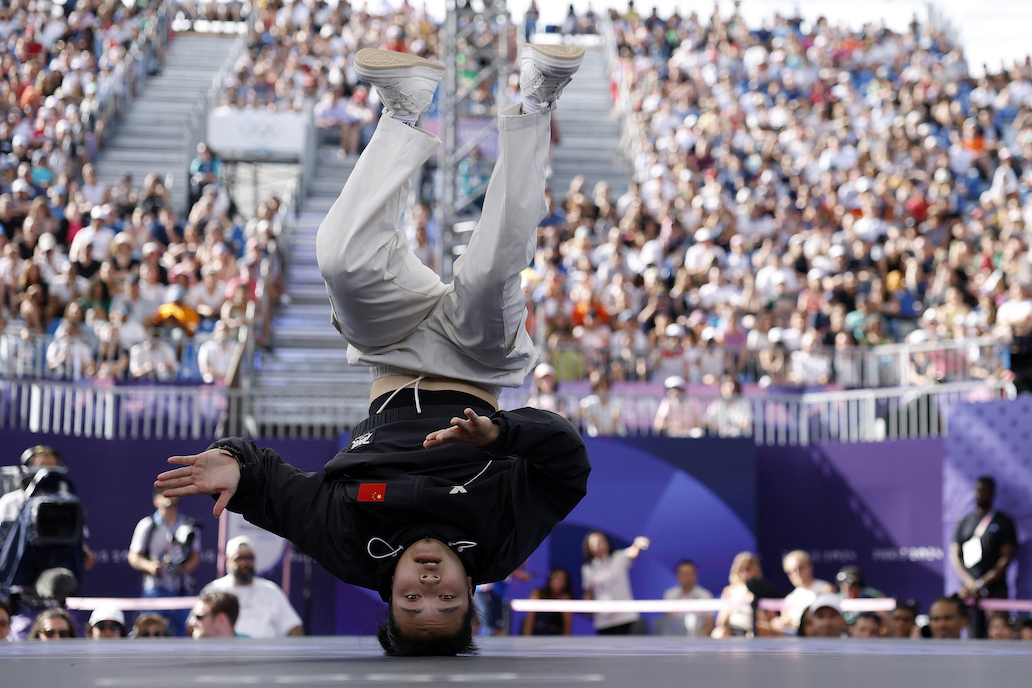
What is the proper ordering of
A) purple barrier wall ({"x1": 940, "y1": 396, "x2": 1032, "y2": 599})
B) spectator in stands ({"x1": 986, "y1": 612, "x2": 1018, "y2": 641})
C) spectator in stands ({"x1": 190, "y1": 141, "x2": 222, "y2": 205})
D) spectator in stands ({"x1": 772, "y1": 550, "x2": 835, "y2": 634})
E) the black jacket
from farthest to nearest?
spectator in stands ({"x1": 190, "y1": 141, "x2": 222, "y2": 205})
purple barrier wall ({"x1": 940, "y1": 396, "x2": 1032, "y2": 599})
spectator in stands ({"x1": 772, "y1": 550, "x2": 835, "y2": 634})
spectator in stands ({"x1": 986, "y1": 612, "x2": 1018, "y2": 641})
the black jacket

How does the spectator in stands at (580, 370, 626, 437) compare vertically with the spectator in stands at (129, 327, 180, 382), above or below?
below

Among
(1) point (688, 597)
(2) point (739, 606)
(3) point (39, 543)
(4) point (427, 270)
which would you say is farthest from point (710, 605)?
(4) point (427, 270)

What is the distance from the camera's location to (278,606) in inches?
262

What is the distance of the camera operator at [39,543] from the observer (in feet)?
20.2

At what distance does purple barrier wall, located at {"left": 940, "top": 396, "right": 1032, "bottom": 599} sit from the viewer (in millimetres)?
8273

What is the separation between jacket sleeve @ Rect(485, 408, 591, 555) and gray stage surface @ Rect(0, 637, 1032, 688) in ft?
1.20

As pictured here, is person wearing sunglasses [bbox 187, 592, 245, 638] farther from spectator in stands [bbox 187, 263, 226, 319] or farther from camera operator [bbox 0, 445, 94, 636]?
spectator in stands [bbox 187, 263, 226, 319]

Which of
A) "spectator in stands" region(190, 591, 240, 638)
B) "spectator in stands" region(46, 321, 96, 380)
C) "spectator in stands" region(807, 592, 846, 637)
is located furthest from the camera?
"spectator in stands" region(46, 321, 96, 380)

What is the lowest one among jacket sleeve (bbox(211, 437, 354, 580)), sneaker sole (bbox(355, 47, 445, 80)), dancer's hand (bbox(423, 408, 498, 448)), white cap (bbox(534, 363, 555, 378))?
jacket sleeve (bbox(211, 437, 354, 580))

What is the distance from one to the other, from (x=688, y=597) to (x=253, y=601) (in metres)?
3.34

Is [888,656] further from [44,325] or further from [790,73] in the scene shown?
[790,73]

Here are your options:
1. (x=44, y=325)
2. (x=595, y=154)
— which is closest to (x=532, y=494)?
(x=44, y=325)

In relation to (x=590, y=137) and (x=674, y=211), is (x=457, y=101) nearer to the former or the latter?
(x=674, y=211)

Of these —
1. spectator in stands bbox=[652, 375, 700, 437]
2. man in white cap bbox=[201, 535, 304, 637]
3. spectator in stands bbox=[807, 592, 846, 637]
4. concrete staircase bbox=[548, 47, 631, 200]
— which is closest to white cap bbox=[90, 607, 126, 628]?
man in white cap bbox=[201, 535, 304, 637]
